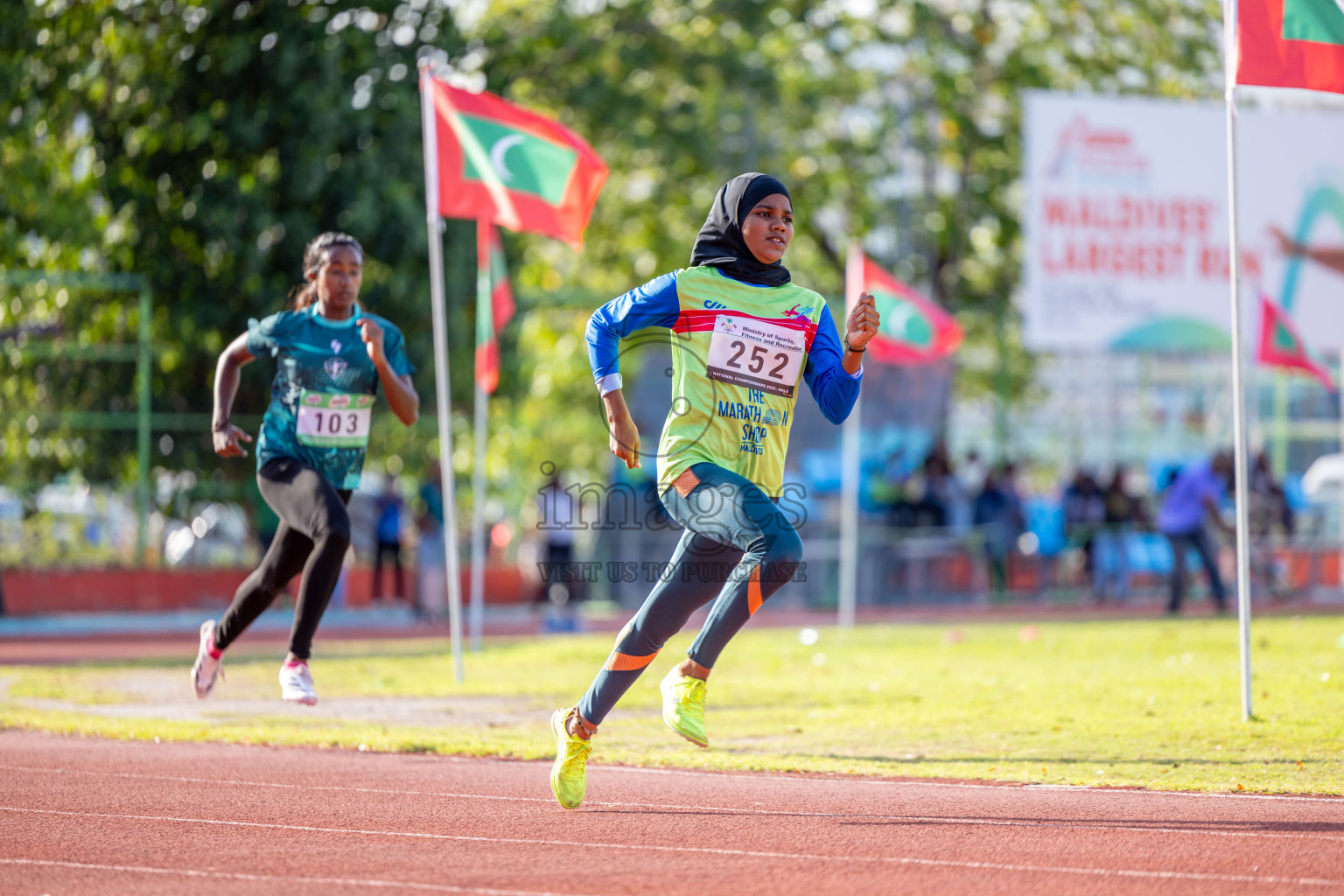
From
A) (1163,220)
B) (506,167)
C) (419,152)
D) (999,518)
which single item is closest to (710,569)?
(506,167)

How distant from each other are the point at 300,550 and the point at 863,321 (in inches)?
135

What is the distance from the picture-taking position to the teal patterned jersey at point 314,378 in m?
7.87

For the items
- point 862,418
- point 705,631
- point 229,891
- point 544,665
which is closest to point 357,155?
point 862,418

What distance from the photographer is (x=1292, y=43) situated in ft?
27.6

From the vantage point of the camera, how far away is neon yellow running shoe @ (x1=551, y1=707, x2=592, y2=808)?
5.65 meters

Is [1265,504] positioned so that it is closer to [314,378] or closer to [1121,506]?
[1121,506]

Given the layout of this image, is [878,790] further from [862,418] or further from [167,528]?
[862,418]

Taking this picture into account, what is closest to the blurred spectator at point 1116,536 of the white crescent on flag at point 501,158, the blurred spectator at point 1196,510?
the blurred spectator at point 1196,510

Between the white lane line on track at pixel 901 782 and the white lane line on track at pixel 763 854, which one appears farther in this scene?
the white lane line on track at pixel 901 782

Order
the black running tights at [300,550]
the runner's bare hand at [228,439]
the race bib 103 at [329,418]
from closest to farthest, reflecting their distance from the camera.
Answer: the black running tights at [300,550]
the race bib 103 at [329,418]
the runner's bare hand at [228,439]

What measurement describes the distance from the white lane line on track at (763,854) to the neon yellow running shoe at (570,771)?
1.30 feet

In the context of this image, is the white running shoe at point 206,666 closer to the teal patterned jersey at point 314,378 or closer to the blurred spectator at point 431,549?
the teal patterned jersey at point 314,378

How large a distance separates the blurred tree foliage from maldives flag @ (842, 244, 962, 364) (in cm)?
539

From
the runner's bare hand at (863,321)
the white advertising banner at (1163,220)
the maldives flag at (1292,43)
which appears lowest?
the runner's bare hand at (863,321)
